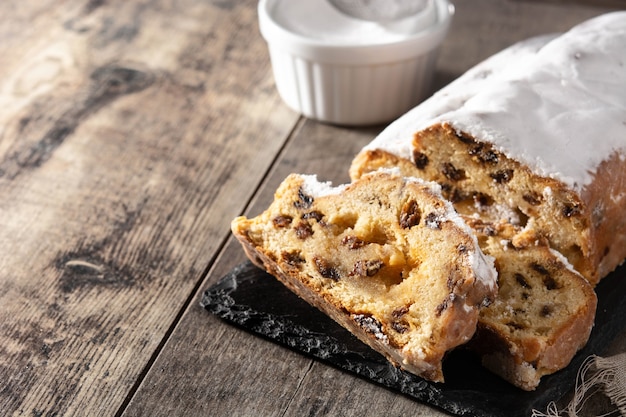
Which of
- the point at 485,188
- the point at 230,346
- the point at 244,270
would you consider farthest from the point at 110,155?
the point at 485,188

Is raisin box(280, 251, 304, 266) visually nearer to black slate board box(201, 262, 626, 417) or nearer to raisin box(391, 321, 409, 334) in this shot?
black slate board box(201, 262, 626, 417)

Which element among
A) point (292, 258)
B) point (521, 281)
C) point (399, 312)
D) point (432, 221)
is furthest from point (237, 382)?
point (521, 281)

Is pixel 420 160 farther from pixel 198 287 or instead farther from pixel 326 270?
pixel 198 287

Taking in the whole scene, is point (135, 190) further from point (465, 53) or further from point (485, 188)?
point (465, 53)

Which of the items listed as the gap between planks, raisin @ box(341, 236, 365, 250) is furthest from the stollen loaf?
the gap between planks

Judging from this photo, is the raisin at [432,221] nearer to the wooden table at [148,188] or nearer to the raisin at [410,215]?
the raisin at [410,215]
